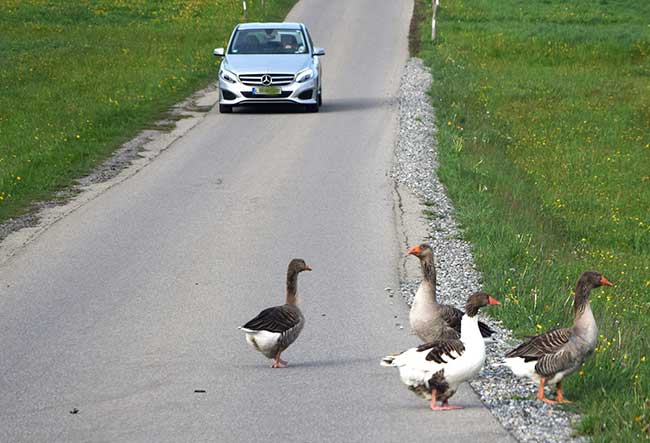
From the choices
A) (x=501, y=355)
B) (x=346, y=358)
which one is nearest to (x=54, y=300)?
(x=346, y=358)

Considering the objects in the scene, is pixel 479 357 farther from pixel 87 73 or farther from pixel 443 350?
pixel 87 73

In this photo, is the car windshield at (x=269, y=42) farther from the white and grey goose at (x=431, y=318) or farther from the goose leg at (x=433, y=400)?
the goose leg at (x=433, y=400)

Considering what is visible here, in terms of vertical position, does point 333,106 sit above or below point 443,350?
below

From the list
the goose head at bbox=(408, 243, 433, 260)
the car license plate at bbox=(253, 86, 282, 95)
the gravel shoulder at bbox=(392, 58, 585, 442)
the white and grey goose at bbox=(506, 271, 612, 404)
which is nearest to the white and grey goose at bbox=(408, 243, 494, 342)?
the goose head at bbox=(408, 243, 433, 260)

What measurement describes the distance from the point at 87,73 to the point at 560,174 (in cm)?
1575

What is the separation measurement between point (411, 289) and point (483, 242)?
1.95 metres

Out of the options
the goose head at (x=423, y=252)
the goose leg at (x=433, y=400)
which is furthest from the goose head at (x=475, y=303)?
the goose head at (x=423, y=252)

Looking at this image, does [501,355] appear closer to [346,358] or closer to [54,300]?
[346,358]

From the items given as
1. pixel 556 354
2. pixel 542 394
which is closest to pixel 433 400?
pixel 542 394

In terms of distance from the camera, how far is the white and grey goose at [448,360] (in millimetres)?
7578

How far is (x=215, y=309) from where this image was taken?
432 inches

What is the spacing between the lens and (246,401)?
827cm

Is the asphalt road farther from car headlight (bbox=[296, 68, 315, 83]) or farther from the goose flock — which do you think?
car headlight (bbox=[296, 68, 315, 83])

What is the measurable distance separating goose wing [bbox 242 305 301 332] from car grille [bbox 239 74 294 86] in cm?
1684
